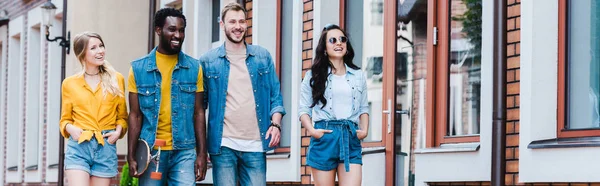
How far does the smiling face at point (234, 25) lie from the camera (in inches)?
307

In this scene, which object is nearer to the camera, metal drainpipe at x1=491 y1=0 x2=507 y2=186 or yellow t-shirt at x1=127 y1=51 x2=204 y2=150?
yellow t-shirt at x1=127 y1=51 x2=204 y2=150

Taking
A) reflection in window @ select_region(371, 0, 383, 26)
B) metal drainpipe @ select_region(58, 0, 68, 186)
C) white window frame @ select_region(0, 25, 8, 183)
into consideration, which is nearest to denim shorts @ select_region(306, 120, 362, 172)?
reflection in window @ select_region(371, 0, 383, 26)

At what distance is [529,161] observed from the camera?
8.30 meters

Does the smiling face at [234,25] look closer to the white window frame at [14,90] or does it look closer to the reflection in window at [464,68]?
the reflection in window at [464,68]

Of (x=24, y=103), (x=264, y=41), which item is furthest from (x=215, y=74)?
(x=24, y=103)

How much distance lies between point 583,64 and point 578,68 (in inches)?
2.0

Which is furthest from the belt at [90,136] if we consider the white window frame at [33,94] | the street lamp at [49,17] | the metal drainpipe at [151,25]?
the white window frame at [33,94]

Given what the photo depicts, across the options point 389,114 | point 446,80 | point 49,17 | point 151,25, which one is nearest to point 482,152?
point 446,80

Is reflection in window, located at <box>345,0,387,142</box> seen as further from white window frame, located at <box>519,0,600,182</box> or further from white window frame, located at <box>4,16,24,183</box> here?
white window frame, located at <box>4,16,24,183</box>

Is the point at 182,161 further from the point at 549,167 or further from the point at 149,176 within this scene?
the point at 549,167

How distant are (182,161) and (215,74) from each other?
Result: 0.56 meters

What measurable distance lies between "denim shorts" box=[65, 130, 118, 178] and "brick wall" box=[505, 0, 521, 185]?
258 centimetres

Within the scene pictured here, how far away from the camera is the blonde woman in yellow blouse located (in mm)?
8227

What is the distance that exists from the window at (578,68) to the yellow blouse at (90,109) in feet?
9.19
